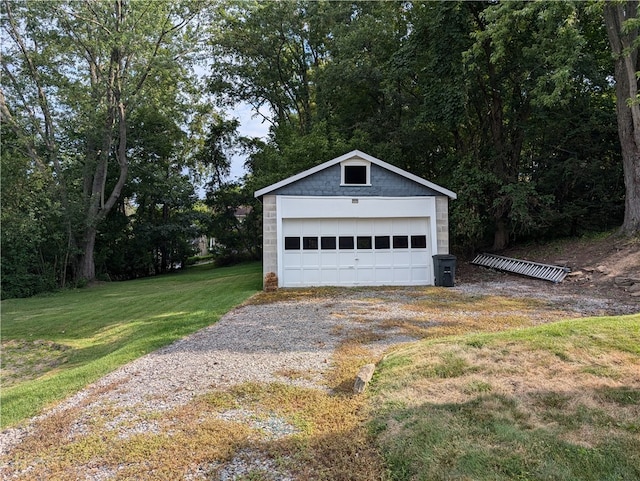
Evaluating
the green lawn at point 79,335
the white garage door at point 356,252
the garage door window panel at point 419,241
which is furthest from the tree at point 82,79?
the garage door window panel at point 419,241

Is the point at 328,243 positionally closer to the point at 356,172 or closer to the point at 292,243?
the point at 292,243

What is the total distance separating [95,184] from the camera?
2127 cm

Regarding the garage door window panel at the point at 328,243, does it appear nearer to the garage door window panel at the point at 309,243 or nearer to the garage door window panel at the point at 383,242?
the garage door window panel at the point at 309,243

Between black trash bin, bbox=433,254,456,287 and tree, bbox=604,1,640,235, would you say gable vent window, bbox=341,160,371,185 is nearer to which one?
black trash bin, bbox=433,254,456,287

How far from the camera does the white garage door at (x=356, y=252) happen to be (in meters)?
12.8

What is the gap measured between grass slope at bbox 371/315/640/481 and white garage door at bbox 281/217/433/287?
7.90 metres

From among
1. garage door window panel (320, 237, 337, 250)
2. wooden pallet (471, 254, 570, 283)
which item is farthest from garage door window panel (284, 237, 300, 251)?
wooden pallet (471, 254, 570, 283)

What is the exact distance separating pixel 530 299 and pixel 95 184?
21.3 meters

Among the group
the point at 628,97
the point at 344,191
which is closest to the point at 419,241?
the point at 344,191

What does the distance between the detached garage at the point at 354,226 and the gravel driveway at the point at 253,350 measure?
261cm

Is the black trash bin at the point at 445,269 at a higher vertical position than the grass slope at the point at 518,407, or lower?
higher

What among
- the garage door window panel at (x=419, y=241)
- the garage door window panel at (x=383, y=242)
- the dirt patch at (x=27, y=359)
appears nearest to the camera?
the dirt patch at (x=27, y=359)

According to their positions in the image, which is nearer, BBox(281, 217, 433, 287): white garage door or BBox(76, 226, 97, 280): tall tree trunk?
BBox(281, 217, 433, 287): white garage door

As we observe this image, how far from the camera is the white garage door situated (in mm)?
12750
